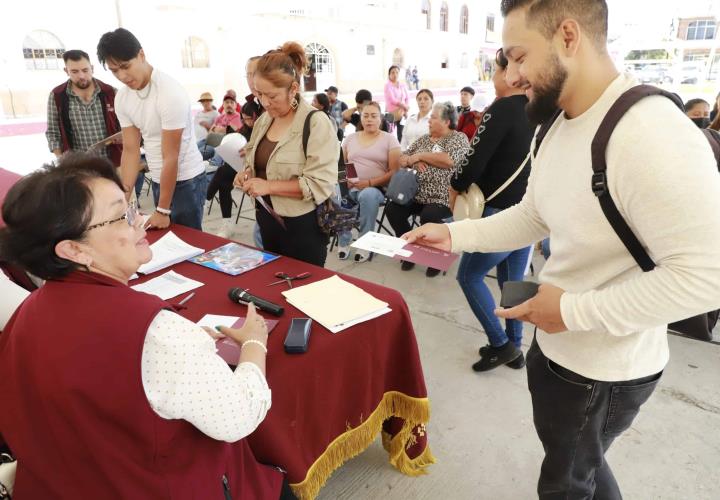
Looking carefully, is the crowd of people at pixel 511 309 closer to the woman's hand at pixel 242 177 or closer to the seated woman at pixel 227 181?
the woman's hand at pixel 242 177

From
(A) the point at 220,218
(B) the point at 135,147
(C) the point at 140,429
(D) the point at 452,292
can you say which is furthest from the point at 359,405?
(A) the point at 220,218

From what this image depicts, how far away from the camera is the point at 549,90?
96cm

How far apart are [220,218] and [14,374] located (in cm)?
474

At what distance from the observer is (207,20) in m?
15.5

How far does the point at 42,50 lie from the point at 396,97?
1034 cm

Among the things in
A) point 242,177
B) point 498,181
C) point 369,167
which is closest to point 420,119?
point 369,167

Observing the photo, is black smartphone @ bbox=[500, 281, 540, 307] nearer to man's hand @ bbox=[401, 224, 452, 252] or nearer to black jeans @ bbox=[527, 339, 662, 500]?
black jeans @ bbox=[527, 339, 662, 500]

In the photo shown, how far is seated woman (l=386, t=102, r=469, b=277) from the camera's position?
3928 mm

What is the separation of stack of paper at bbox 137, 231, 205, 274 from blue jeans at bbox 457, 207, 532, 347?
135 centimetres

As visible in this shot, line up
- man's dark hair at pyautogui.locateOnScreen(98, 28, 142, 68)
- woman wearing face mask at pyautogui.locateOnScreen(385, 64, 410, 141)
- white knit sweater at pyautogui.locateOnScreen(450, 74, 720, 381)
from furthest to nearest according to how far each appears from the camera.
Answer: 1. woman wearing face mask at pyautogui.locateOnScreen(385, 64, 410, 141)
2. man's dark hair at pyautogui.locateOnScreen(98, 28, 142, 68)
3. white knit sweater at pyautogui.locateOnScreen(450, 74, 720, 381)

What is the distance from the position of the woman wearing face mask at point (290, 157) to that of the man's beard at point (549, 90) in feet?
4.26

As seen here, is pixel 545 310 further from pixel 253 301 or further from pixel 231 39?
pixel 231 39

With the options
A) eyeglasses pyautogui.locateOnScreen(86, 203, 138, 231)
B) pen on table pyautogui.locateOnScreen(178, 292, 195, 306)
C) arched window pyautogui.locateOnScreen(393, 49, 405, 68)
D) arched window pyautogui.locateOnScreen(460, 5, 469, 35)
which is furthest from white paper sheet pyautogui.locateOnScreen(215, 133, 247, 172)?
arched window pyautogui.locateOnScreen(460, 5, 469, 35)

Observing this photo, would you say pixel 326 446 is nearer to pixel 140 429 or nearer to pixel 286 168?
pixel 140 429
